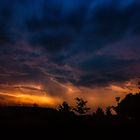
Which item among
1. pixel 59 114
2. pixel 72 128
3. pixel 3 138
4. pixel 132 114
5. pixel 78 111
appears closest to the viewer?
pixel 3 138

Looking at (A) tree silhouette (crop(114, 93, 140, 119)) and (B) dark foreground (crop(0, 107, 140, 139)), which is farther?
(A) tree silhouette (crop(114, 93, 140, 119))

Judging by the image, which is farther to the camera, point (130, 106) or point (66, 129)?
point (130, 106)

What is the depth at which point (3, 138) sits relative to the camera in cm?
2192

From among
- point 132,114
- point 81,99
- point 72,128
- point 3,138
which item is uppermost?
point 81,99

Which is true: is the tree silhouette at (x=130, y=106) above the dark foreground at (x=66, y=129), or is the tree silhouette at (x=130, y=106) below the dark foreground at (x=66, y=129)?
above

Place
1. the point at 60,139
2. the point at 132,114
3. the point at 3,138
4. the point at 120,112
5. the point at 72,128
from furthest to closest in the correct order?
the point at 120,112 < the point at 132,114 < the point at 72,128 < the point at 60,139 < the point at 3,138

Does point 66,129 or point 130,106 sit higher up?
point 130,106

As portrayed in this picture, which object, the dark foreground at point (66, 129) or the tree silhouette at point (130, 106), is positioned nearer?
the dark foreground at point (66, 129)

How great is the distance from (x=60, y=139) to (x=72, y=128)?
2257 millimetres

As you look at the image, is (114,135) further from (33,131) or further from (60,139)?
(33,131)

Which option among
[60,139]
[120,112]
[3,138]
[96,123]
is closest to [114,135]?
[96,123]

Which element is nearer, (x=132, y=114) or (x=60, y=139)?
(x=60, y=139)

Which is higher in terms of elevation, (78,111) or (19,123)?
(78,111)

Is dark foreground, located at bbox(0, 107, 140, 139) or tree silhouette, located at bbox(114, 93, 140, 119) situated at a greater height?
tree silhouette, located at bbox(114, 93, 140, 119)
